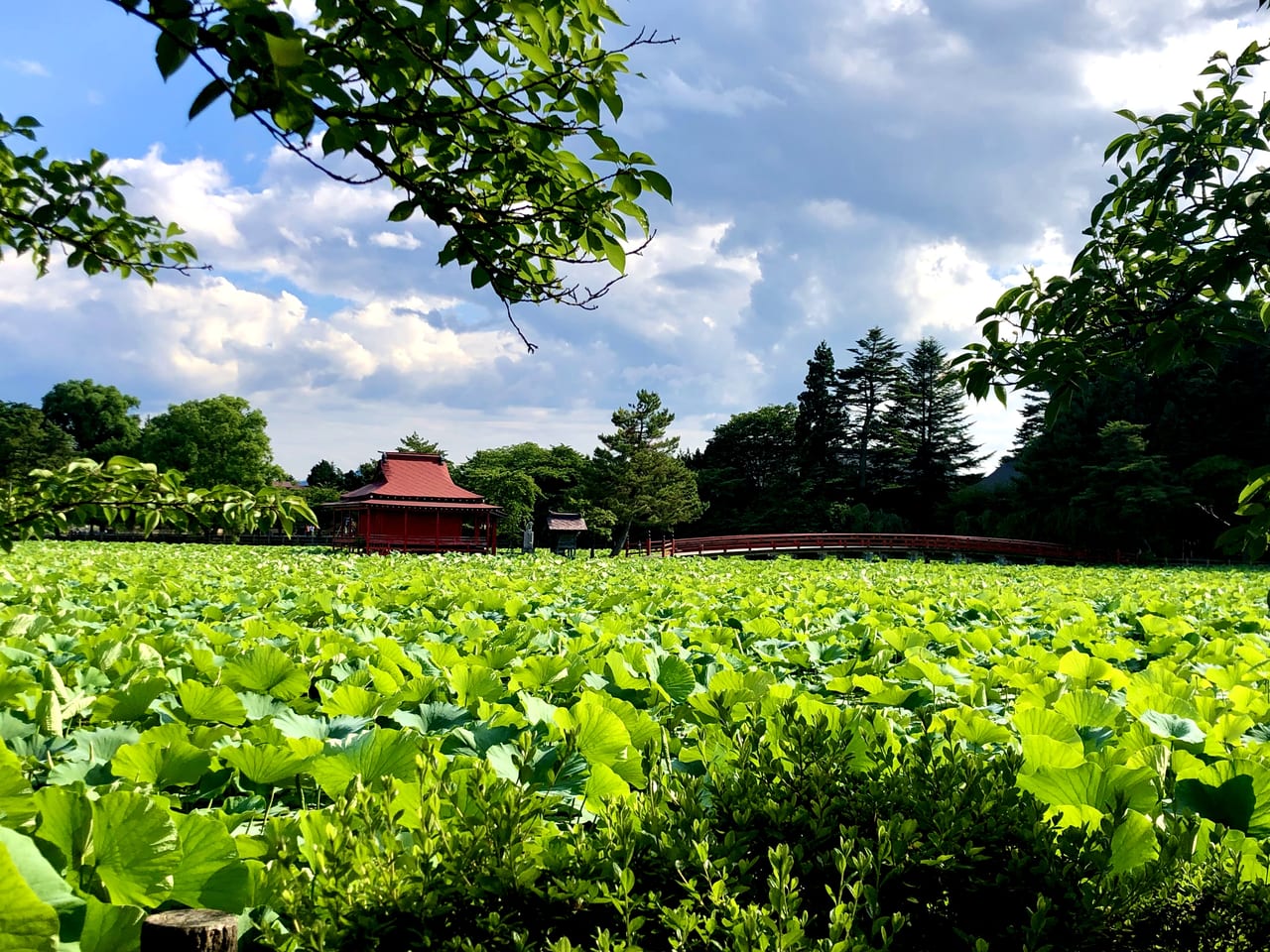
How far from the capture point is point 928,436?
47.3 m

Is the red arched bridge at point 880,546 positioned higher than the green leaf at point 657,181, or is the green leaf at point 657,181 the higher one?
the green leaf at point 657,181

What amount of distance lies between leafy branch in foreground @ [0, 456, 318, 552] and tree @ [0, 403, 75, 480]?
47.9 metres

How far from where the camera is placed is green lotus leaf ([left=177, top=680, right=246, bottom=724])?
1.94 meters

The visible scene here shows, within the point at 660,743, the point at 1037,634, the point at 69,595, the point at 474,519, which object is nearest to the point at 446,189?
the point at 660,743

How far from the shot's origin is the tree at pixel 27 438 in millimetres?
44938

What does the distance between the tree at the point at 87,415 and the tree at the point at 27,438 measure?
8.81 ft

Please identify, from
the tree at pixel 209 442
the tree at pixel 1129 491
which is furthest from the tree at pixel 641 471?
the tree at pixel 209 442

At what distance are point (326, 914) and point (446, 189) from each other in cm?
217

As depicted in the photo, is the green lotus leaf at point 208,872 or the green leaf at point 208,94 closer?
the green lotus leaf at point 208,872

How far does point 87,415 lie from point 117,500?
6875 centimetres

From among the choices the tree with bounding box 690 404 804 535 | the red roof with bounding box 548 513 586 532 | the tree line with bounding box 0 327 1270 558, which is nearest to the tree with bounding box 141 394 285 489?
the tree line with bounding box 0 327 1270 558

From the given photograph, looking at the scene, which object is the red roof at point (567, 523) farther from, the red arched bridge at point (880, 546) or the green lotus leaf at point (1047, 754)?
the green lotus leaf at point (1047, 754)

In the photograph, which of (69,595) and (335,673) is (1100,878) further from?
(69,595)

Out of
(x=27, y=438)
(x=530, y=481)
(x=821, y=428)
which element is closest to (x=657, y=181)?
(x=530, y=481)
